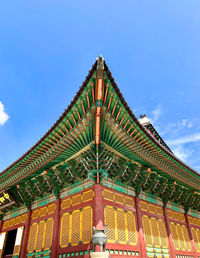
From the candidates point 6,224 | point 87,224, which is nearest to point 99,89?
point 87,224

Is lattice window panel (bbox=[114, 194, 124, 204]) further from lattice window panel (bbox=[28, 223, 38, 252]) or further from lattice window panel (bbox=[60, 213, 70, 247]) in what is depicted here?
lattice window panel (bbox=[28, 223, 38, 252])

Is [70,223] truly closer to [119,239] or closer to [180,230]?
[119,239]

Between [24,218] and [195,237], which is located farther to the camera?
[195,237]

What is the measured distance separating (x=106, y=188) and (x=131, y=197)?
191 centimetres

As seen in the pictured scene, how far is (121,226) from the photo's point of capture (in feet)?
30.7

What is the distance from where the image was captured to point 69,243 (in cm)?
916

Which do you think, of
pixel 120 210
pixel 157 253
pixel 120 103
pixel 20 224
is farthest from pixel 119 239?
pixel 20 224

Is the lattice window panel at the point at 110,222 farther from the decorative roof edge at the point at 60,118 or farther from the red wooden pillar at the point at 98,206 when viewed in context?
the decorative roof edge at the point at 60,118

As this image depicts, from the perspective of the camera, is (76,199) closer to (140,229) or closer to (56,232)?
(56,232)

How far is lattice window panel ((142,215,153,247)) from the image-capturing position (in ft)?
33.4

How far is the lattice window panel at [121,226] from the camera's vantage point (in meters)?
9.02

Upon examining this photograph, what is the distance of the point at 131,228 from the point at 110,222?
1375mm

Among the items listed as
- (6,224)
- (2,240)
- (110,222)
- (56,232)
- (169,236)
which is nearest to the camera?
(110,222)

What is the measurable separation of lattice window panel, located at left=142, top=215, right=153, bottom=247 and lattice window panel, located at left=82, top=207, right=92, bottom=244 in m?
3.22
